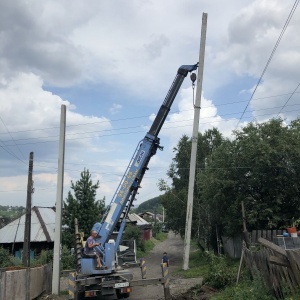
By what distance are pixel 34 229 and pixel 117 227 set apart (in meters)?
19.9

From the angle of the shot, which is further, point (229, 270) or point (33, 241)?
point (33, 241)

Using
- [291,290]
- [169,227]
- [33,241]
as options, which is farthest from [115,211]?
[169,227]

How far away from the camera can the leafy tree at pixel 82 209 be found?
2733 cm

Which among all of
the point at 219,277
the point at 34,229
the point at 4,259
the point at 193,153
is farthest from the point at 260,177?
the point at 34,229

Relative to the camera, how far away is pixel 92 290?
1156 cm

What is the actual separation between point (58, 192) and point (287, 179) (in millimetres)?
12126

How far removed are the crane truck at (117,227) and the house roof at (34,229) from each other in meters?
18.2

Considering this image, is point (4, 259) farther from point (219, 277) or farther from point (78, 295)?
point (219, 277)

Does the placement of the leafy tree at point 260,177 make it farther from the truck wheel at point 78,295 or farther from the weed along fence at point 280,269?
the weed along fence at point 280,269

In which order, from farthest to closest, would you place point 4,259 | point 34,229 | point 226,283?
point 34,229, point 4,259, point 226,283

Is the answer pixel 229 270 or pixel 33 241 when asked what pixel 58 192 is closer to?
pixel 229 270

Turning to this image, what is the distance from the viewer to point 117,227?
13719mm

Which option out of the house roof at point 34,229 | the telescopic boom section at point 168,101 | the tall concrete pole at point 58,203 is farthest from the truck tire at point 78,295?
the house roof at point 34,229

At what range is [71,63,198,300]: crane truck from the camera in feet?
37.9
